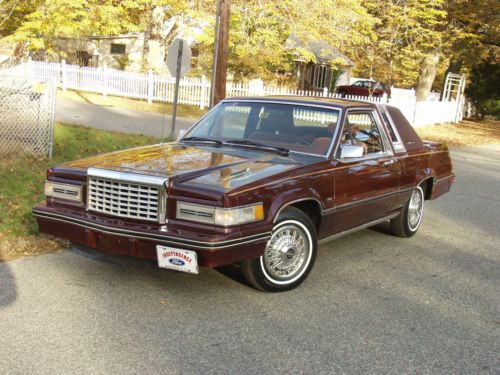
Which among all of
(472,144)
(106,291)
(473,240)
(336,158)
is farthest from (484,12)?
(106,291)

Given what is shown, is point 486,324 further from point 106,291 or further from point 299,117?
point 106,291

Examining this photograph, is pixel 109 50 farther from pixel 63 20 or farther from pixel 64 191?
pixel 64 191

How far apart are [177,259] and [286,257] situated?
3.35 ft

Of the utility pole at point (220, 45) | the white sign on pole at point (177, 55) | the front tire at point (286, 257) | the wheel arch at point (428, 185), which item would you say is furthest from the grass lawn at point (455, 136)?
the front tire at point (286, 257)

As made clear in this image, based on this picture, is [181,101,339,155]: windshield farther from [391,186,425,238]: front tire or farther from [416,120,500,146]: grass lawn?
[416,120,500,146]: grass lawn

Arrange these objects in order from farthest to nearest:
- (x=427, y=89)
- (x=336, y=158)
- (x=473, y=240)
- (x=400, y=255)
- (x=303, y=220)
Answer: (x=427, y=89)
(x=473, y=240)
(x=400, y=255)
(x=336, y=158)
(x=303, y=220)

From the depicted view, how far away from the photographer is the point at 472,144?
Result: 846 inches

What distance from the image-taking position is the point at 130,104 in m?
24.6

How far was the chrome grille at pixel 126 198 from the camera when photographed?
14.1 feet

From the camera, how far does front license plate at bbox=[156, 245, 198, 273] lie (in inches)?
163

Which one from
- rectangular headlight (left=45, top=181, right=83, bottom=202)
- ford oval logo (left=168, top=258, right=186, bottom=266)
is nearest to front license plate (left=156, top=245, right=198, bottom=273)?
ford oval logo (left=168, top=258, right=186, bottom=266)

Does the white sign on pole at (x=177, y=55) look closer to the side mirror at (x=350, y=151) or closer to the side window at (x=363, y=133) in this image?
the side window at (x=363, y=133)

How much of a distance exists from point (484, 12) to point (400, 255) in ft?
84.6

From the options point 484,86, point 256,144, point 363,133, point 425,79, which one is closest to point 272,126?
point 256,144
